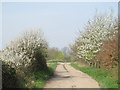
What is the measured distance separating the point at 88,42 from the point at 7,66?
20.7m

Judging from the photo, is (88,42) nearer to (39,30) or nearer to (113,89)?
(39,30)

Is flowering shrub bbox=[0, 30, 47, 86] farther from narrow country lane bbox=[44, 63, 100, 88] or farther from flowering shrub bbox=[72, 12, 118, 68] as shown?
flowering shrub bbox=[72, 12, 118, 68]

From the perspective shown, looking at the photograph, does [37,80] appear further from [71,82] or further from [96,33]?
[96,33]

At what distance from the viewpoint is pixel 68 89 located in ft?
46.6

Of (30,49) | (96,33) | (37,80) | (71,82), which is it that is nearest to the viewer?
(37,80)

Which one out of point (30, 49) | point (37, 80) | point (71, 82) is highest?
point (30, 49)

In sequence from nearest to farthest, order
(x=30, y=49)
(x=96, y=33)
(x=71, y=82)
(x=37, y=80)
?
(x=37, y=80), (x=71, y=82), (x=30, y=49), (x=96, y=33)

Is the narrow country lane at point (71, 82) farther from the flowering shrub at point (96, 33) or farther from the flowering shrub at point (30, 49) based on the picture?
the flowering shrub at point (96, 33)

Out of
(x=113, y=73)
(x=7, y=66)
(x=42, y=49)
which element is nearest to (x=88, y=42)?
(x=42, y=49)

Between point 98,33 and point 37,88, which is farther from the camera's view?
point 98,33

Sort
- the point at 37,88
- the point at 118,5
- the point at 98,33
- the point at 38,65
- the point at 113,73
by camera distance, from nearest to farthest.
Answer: the point at 37,88
the point at 113,73
the point at 118,5
the point at 38,65
the point at 98,33

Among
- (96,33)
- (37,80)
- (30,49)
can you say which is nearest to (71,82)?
(37,80)

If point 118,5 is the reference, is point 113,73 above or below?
below

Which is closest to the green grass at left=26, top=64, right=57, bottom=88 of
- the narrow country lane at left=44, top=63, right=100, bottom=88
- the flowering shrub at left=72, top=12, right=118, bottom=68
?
the narrow country lane at left=44, top=63, right=100, bottom=88
